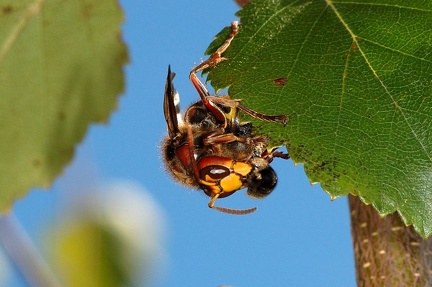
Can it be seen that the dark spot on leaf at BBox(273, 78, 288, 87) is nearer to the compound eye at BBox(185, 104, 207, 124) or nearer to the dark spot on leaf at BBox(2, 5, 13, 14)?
the compound eye at BBox(185, 104, 207, 124)

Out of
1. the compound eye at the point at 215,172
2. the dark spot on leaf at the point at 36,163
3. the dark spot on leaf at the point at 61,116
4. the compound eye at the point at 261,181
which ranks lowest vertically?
the dark spot on leaf at the point at 36,163

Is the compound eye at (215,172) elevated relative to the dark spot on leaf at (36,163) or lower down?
elevated

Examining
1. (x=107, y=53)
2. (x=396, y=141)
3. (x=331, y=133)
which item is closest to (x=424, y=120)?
(x=396, y=141)

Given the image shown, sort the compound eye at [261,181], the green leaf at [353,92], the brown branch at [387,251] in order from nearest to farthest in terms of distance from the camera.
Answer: the green leaf at [353,92]
the brown branch at [387,251]
the compound eye at [261,181]

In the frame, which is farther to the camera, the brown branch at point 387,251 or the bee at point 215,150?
the bee at point 215,150

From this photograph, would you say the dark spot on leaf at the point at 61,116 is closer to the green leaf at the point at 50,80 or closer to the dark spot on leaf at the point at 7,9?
the green leaf at the point at 50,80

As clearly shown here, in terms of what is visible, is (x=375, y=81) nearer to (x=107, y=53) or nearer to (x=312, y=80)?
(x=312, y=80)

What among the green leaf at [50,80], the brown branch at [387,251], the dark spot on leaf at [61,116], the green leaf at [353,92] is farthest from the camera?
the dark spot on leaf at [61,116]

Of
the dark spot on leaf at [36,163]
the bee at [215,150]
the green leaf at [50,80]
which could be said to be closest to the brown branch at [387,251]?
the bee at [215,150]
